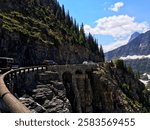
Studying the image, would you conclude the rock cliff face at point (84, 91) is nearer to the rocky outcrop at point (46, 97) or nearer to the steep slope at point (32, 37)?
the rocky outcrop at point (46, 97)

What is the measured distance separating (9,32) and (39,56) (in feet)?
62.8

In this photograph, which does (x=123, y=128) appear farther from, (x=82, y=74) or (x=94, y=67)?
(x=94, y=67)

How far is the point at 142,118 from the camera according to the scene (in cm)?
1278

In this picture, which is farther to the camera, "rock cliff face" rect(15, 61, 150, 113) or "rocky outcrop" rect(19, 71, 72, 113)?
"rock cliff face" rect(15, 61, 150, 113)

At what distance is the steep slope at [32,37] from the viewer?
108662 mm

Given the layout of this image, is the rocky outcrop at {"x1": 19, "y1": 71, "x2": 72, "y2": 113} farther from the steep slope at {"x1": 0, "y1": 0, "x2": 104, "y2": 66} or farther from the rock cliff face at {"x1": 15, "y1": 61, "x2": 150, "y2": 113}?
the steep slope at {"x1": 0, "y1": 0, "x2": 104, "y2": 66}

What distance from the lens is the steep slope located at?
109 meters

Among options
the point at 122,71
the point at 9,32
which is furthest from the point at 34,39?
the point at 122,71

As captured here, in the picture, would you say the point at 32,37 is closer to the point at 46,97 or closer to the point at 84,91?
the point at 84,91

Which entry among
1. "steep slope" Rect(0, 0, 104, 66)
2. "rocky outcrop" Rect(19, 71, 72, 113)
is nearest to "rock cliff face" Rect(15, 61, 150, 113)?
"rocky outcrop" Rect(19, 71, 72, 113)

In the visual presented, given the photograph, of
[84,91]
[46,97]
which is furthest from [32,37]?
[46,97]

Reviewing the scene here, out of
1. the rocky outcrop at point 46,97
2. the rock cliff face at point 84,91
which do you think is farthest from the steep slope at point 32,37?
the rocky outcrop at point 46,97

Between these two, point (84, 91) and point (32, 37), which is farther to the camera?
point (32, 37)

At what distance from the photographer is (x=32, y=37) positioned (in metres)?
125
